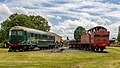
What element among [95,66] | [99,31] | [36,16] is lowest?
[95,66]

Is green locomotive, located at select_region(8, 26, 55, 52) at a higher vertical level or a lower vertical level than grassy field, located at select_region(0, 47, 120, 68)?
higher

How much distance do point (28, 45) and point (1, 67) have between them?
28.8 metres

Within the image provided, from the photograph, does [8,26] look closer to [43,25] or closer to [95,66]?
[43,25]

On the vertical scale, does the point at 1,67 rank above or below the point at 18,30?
below

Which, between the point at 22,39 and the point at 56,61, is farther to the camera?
the point at 22,39

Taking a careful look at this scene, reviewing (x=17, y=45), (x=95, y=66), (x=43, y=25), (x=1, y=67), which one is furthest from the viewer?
(x=43, y=25)

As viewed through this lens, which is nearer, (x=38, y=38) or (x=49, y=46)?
(x=38, y=38)

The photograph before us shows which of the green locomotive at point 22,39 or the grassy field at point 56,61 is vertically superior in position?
the green locomotive at point 22,39

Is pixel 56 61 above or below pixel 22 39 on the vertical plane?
below

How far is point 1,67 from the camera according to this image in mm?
22688

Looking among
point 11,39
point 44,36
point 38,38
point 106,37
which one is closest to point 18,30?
point 11,39

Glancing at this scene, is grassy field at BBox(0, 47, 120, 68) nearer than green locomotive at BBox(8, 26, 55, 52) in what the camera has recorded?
Yes

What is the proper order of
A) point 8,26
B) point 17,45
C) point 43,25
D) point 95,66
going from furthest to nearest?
point 43,25 < point 8,26 < point 17,45 < point 95,66

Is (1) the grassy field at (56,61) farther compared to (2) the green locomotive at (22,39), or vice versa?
(2) the green locomotive at (22,39)
